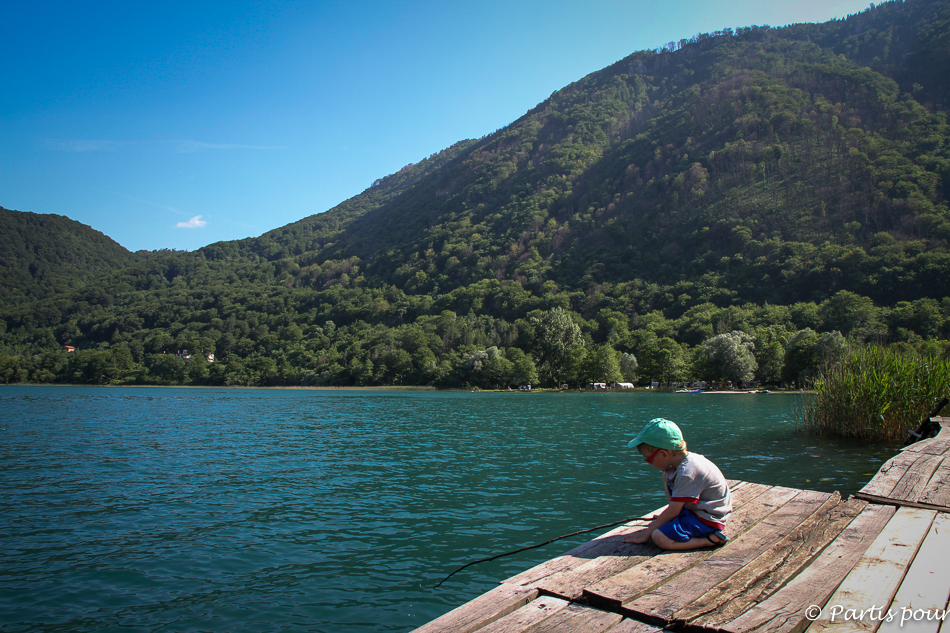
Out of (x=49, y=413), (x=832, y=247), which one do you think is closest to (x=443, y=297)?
(x=832, y=247)

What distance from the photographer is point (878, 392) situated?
23016 millimetres

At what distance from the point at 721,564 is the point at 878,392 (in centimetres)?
2279

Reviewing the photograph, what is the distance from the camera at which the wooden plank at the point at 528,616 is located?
4328mm

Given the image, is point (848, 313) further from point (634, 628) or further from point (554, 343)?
point (634, 628)

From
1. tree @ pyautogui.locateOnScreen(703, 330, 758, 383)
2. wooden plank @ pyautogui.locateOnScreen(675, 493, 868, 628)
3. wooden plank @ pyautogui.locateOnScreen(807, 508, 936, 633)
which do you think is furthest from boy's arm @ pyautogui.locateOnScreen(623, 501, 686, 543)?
tree @ pyautogui.locateOnScreen(703, 330, 758, 383)

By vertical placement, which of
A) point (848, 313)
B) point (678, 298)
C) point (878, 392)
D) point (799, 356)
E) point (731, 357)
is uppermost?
point (678, 298)

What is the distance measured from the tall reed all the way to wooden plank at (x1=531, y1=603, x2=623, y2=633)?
23.9 meters

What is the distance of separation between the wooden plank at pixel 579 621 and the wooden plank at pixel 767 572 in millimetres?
557

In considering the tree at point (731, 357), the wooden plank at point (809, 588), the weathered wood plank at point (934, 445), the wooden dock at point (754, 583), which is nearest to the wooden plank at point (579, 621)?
the wooden dock at point (754, 583)

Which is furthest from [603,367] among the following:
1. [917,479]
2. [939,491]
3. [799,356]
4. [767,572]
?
[767,572]

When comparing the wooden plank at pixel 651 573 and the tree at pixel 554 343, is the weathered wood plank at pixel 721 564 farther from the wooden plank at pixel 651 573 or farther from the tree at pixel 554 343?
the tree at pixel 554 343

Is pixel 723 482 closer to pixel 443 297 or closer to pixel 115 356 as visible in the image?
pixel 115 356

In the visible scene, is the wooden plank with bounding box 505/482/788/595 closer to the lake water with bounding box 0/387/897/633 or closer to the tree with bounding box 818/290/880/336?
the lake water with bounding box 0/387/897/633

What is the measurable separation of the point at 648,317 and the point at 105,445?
12929 centimetres
